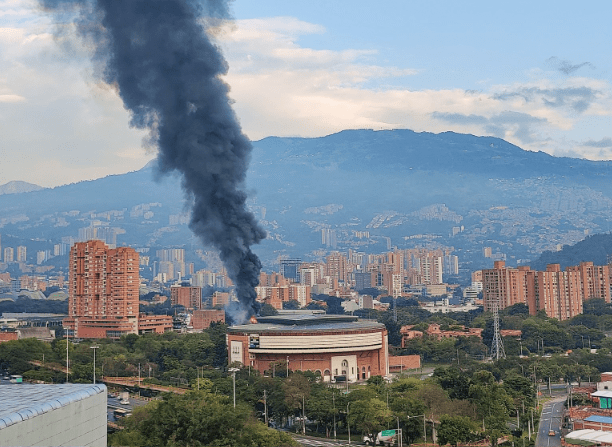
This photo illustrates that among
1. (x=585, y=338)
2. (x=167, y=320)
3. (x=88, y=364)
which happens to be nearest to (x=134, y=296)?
(x=167, y=320)

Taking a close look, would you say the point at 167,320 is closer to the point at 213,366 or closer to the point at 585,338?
the point at 213,366

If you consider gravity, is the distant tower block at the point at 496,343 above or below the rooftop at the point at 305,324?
below

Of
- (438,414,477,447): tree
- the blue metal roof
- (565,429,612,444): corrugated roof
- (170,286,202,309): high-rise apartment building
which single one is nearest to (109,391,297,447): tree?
(438,414,477,447): tree

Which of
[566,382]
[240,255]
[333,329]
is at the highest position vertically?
[240,255]

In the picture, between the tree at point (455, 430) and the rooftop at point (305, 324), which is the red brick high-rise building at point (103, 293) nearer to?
the rooftop at point (305, 324)

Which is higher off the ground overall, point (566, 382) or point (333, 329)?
point (333, 329)

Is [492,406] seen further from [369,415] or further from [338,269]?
[338,269]

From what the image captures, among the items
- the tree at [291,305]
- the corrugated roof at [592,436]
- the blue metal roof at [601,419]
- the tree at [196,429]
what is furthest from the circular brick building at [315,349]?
the tree at [291,305]
